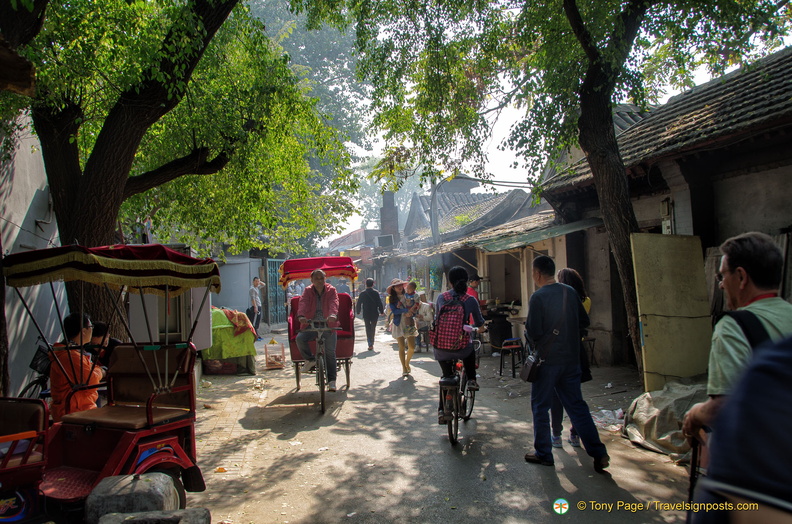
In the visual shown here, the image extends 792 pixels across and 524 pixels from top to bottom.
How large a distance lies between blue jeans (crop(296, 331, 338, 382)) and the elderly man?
20.4 feet

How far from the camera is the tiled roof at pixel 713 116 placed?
23.4ft

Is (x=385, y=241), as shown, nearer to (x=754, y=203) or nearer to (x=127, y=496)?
(x=754, y=203)

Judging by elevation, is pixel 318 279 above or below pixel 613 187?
below

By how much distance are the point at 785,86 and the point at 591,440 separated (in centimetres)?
611

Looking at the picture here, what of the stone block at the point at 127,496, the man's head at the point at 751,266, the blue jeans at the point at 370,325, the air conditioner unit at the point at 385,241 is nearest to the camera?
the man's head at the point at 751,266

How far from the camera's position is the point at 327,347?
8328 millimetres

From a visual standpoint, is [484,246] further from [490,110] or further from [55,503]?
[55,503]

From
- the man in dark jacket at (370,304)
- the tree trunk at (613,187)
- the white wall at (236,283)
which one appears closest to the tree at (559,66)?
the tree trunk at (613,187)

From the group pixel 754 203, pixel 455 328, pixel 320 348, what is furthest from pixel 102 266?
pixel 754 203

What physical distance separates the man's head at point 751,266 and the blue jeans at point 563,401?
2.67 m

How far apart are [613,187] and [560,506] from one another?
4.47 metres

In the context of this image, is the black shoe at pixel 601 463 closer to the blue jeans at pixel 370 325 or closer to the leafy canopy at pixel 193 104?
the leafy canopy at pixel 193 104

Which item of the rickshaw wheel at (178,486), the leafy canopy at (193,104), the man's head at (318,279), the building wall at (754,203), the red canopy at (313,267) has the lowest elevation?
the rickshaw wheel at (178,486)

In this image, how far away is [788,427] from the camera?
1043 millimetres
